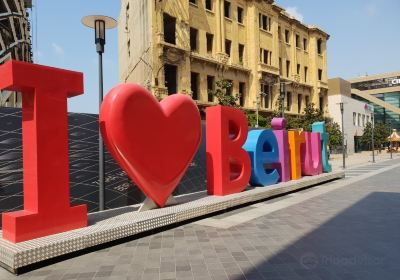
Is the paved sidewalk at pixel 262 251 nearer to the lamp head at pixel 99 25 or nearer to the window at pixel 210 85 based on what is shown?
the lamp head at pixel 99 25

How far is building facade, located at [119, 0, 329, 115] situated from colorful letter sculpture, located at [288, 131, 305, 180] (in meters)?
12.0

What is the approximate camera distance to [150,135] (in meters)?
7.64

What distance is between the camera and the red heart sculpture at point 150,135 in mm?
6938

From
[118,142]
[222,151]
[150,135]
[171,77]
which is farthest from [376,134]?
[118,142]

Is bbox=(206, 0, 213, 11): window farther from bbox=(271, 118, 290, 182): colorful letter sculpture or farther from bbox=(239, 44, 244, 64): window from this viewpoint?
bbox=(271, 118, 290, 182): colorful letter sculpture

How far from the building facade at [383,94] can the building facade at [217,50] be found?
3966 cm

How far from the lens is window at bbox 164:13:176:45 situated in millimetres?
25594

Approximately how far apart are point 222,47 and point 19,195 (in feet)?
77.9

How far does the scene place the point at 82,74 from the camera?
644cm

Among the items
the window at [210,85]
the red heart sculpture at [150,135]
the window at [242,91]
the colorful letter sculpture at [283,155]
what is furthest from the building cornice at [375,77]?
the red heart sculpture at [150,135]

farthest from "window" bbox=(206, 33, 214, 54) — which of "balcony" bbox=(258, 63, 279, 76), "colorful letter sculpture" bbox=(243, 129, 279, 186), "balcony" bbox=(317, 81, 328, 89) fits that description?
"balcony" bbox=(317, 81, 328, 89)

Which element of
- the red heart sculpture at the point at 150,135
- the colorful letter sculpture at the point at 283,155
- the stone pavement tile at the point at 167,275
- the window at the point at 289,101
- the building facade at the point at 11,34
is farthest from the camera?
the window at the point at 289,101

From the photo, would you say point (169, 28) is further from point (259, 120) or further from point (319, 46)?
point (319, 46)

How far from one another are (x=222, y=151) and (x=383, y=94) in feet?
272
